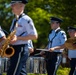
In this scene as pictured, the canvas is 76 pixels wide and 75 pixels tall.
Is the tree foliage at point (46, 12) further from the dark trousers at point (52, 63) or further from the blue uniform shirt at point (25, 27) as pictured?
the blue uniform shirt at point (25, 27)

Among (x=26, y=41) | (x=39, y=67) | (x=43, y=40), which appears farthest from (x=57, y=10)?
(x=26, y=41)

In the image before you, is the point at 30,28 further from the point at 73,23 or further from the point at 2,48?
the point at 73,23

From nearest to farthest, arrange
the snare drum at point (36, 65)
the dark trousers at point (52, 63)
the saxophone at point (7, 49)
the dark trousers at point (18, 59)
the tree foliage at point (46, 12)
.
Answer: the saxophone at point (7, 49), the dark trousers at point (18, 59), the dark trousers at point (52, 63), the snare drum at point (36, 65), the tree foliage at point (46, 12)

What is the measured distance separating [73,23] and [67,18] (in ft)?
1.64

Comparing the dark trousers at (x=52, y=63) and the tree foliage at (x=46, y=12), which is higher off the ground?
the dark trousers at (x=52, y=63)

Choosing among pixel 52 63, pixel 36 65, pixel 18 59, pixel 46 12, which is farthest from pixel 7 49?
pixel 46 12

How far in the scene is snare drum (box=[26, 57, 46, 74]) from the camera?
1120 centimetres

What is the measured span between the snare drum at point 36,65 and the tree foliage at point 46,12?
32.6ft

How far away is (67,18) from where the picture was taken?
70.7 ft

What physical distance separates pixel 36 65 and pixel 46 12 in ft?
48.4

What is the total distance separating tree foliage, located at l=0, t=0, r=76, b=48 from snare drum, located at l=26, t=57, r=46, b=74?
9.93 meters

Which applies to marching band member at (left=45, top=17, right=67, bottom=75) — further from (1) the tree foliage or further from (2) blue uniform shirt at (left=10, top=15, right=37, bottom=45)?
(1) the tree foliage

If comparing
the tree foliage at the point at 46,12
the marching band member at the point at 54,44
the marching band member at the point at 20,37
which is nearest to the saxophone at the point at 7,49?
the marching band member at the point at 20,37

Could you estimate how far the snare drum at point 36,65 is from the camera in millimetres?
11195
